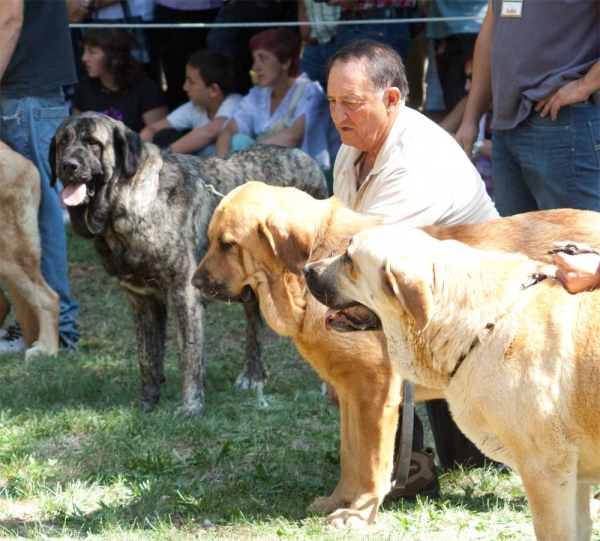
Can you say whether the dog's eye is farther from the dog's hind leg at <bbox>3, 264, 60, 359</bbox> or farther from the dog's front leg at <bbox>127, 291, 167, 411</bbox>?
the dog's hind leg at <bbox>3, 264, 60, 359</bbox>

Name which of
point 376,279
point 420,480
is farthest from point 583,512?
point 376,279

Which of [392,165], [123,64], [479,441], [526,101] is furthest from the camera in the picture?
[123,64]

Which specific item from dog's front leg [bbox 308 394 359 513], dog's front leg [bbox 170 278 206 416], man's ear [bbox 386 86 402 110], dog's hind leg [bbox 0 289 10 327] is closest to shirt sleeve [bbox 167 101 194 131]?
dog's hind leg [bbox 0 289 10 327]

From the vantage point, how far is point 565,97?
4.75 meters

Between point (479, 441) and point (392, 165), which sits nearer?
point (479, 441)

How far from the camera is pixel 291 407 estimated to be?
230 inches

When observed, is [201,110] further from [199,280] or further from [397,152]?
[397,152]

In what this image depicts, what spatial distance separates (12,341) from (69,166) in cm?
227

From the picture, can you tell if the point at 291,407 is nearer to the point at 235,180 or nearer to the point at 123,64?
the point at 235,180

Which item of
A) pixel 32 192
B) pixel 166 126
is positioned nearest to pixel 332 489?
pixel 32 192

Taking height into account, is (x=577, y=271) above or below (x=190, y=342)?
above

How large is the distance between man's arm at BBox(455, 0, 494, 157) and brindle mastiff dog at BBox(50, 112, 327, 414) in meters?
1.68

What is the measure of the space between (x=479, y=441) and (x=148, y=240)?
3.01 meters

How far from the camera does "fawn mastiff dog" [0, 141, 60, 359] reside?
6895 mm
